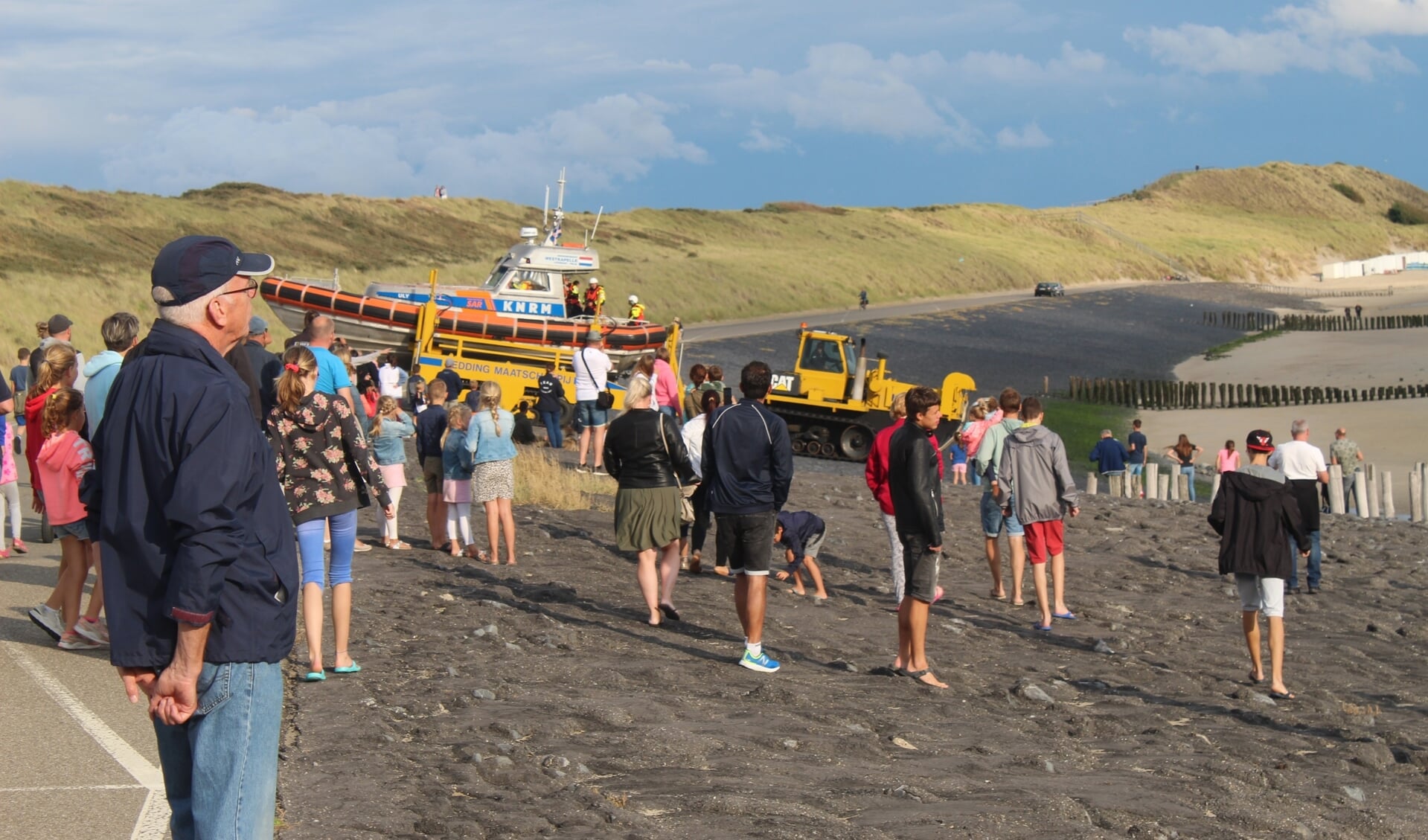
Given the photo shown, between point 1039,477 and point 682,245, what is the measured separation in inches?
2806

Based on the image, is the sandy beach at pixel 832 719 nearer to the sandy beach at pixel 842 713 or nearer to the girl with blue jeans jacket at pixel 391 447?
the sandy beach at pixel 842 713

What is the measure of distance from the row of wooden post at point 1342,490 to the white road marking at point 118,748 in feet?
49.2

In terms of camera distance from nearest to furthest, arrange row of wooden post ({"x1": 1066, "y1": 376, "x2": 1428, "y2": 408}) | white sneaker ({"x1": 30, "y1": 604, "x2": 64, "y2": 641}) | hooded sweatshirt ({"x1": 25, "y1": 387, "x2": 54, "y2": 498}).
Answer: white sneaker ({"x1": 30, "y1": 604, "x2": 64, "y2": 641}) < hooded sweatshirt ({"x1": 25, "y1": 387, "x2": 54, "y2": 498}) < row of wooden post ({"x1": 1066, "y1": 376, "x2": 1428, "y2": 408})

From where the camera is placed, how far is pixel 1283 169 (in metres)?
166

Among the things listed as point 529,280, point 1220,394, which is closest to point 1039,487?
point 529,280

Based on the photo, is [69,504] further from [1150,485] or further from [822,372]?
[822,372]

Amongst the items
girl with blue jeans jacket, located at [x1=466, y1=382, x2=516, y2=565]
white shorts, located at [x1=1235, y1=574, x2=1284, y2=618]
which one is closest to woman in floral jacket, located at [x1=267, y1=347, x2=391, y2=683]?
girl with blue jeans jacket, located at [x1=466, y1=382, x2=516, y2=565]

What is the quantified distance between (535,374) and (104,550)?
20.4 meters

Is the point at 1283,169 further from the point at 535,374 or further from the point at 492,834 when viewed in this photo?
the point at 492,834

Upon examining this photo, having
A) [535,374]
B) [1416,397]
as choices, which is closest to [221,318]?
[535,374]

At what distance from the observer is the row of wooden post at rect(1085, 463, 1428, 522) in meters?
19.7

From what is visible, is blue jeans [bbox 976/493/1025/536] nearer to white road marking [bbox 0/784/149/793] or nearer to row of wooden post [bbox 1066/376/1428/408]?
white road marking [bbox 0/784/149/793]

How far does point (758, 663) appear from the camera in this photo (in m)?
8.52

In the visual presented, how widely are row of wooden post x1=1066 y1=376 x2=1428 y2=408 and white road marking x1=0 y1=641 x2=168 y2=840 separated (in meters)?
37.1
